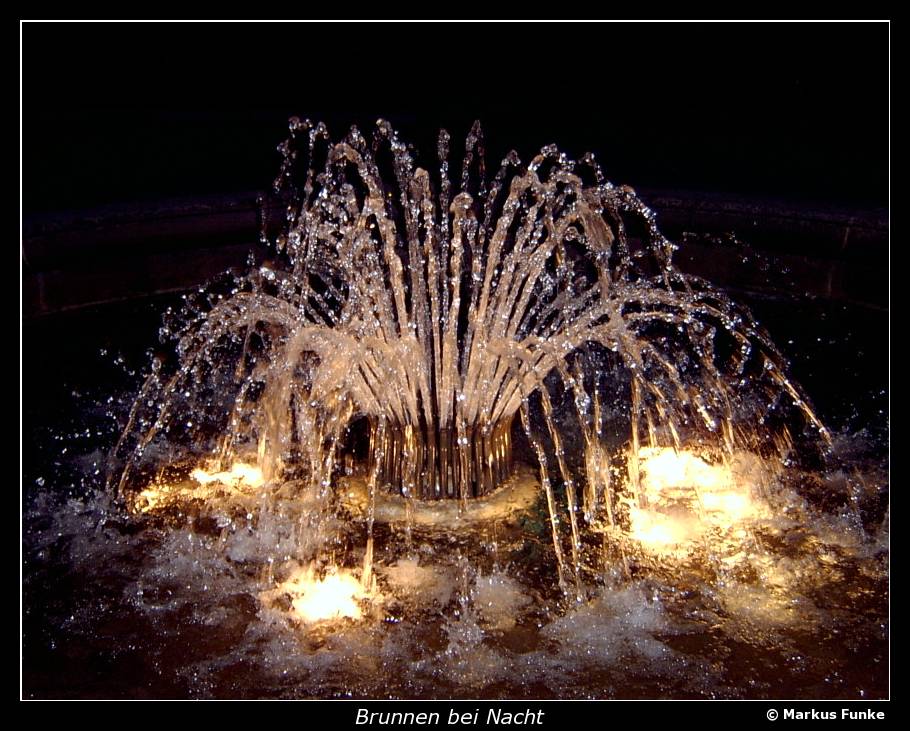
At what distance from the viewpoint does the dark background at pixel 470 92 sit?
988cm

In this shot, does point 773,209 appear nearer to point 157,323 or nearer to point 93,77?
point 157,323

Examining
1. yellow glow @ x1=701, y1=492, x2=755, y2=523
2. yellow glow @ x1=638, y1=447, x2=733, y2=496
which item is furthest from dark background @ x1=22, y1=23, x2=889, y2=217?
yellow glow @ x1=701, y1=492, x2=755, y2=523

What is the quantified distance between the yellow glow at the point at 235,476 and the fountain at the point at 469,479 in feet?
0.05

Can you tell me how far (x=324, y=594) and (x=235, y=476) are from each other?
1.25 meters

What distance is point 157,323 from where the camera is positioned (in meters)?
6.16

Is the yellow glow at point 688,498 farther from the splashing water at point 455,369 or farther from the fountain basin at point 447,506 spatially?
the fountain basin at point 447,506

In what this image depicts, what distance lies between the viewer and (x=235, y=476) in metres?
4.70

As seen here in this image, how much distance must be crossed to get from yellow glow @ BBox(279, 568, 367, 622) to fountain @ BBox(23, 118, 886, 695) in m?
0.01

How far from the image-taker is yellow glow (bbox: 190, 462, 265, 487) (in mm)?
4629

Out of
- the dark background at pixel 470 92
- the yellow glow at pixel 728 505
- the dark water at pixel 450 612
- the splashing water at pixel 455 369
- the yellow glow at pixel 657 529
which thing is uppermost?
the dark background at pixel 470 92

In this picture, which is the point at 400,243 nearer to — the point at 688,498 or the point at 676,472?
the point at 676,472

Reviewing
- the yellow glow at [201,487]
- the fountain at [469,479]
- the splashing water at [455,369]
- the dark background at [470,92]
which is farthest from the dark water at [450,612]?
the dark background at [470,92]

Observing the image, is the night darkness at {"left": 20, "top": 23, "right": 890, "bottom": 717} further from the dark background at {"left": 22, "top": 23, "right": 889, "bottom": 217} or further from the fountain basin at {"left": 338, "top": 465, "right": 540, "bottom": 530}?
the fountain basin at {"left": 338, "top": 465, "right": 540, "bottom": 530}

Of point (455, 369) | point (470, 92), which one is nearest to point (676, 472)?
point (455, 369)
